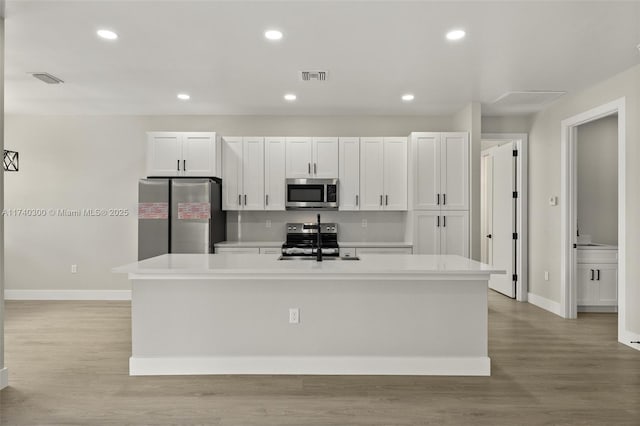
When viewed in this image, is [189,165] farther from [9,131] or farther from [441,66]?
[441,66]

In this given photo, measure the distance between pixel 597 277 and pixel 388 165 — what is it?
9.70ft

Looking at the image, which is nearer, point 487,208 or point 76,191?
point 76,191

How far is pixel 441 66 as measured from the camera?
13.3 ft

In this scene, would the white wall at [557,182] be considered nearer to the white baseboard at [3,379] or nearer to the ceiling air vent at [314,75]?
the ceiling air vent at [314,75]

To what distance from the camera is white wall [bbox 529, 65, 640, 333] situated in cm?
407

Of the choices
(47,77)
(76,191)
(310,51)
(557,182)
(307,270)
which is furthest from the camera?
(76,191)

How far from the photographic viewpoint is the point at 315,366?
3291 mm

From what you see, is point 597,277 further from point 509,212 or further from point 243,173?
point 243,173

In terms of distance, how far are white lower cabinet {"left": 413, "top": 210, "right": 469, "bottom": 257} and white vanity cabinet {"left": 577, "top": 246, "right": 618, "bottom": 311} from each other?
4.71 ft

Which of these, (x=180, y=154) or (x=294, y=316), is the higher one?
(x=180, y=154)

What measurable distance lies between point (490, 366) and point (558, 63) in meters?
2.83

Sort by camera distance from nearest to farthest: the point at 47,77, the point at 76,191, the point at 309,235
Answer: the point at 47,77 → the point at 309,235 → the point at 76,191

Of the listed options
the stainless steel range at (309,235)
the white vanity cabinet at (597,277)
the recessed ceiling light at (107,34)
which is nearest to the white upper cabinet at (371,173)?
the stainless steel range at (309,235)

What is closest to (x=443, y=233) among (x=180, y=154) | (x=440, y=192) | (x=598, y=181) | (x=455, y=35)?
(x=440, y=192)
